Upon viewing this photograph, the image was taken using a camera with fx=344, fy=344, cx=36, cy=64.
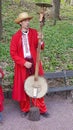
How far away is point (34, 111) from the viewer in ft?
20.7

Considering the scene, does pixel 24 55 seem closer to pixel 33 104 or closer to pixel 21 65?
pixel 21 65

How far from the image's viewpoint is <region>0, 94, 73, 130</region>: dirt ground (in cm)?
619

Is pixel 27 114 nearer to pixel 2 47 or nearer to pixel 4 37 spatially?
pixel 2 47

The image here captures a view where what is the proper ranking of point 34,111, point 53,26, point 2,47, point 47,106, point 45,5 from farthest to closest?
point 53,26, point 2,47, point 47,106, point 34,111, point 45,5

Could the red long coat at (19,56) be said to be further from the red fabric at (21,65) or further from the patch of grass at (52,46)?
the patch of grass at (52,46)

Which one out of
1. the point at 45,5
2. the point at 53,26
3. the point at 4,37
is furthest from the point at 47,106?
the point at 53,26

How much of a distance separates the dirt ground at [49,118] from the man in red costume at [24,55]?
0.21m

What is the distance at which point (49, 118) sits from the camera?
6.56 meters

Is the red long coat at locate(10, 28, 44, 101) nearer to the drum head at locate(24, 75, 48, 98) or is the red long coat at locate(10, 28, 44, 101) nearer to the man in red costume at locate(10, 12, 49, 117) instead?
the man in red costume at locate(10, 12, 49, 117)

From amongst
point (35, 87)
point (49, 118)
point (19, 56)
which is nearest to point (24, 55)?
point (19, 56)

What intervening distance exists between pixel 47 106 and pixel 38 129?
43.5 inches

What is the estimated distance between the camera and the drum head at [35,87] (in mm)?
6219

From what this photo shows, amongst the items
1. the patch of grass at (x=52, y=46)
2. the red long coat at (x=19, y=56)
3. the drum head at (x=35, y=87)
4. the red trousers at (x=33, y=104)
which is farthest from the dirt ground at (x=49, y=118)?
the patch of grass at (x=52, y=46)

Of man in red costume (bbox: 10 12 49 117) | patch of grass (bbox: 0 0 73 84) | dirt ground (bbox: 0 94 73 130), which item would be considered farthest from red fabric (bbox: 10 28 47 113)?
patch of grass (bbox: 0 0 73 84)
